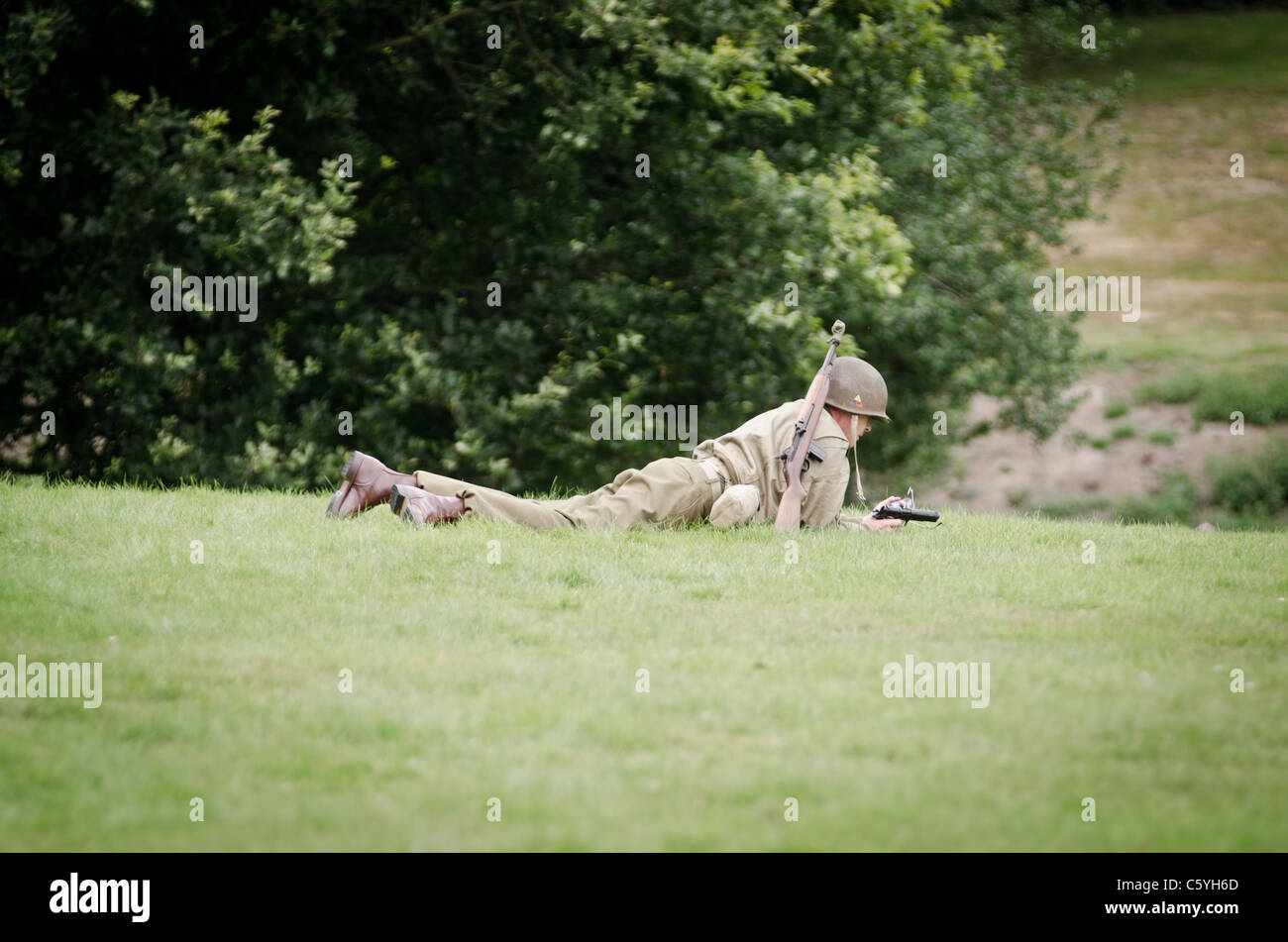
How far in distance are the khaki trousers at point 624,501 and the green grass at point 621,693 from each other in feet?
0.88

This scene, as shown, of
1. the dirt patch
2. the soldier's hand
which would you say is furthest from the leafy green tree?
the dirt patch

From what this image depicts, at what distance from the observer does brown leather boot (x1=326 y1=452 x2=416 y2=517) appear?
912 centimetres

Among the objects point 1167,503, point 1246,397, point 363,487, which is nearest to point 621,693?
point 363,487

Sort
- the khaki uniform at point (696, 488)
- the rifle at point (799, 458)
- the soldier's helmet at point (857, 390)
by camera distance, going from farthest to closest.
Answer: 1. the soldier's helmet at point (857, 390)
2. the khaki uniform at point (696, 488)
3. the rifle at point (799, 458)

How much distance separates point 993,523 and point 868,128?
7799mm

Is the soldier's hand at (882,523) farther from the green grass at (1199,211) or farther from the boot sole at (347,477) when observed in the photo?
the green grass at (1199,211)

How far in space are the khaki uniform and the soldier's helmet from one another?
0.18 m

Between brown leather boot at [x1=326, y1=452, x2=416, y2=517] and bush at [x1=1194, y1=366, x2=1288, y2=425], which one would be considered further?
bush at [x1=1194, y1=366, x2=1288, y2=425]

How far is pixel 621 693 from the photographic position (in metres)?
5.74

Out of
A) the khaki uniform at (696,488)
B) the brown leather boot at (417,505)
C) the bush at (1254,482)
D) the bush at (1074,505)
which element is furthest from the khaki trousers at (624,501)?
→ the bush at (1254,482)

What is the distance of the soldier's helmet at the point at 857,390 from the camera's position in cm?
923

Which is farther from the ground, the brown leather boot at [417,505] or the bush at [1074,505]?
the brown leather boot at [417,505]

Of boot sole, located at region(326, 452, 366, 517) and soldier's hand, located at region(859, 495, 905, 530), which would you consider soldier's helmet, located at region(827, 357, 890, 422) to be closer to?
soldier's hand, located at region(859, 495, 905, 530)

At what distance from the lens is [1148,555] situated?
8.98 meters
